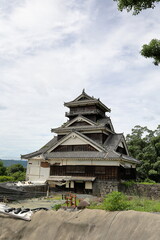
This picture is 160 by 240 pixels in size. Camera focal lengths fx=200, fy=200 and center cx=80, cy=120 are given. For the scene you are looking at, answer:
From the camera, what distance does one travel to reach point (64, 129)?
28156 mm

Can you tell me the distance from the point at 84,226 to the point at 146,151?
98.5 feet

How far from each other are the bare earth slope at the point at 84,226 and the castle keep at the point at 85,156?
1389 centimetres

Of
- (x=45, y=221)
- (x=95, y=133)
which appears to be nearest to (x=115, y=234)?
(x=45, y=221)

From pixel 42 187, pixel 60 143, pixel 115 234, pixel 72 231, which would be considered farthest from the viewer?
pixel 60 143

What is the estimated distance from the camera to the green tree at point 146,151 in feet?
107

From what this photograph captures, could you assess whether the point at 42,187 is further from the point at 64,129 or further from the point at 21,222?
the point at 21,222

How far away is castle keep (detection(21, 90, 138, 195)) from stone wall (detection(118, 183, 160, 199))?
1.40 metres

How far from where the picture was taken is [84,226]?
26.2ft

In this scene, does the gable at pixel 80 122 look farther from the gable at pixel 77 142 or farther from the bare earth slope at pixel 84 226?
the bare earth slope at pixel 84 226

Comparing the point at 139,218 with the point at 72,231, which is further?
the point at 72,231

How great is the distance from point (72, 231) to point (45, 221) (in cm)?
148

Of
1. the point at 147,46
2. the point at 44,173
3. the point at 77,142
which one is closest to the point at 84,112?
the point at 77,142

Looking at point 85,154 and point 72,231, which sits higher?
point 85,154

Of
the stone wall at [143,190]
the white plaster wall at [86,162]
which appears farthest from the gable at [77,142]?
the stone wall at [143,190]
